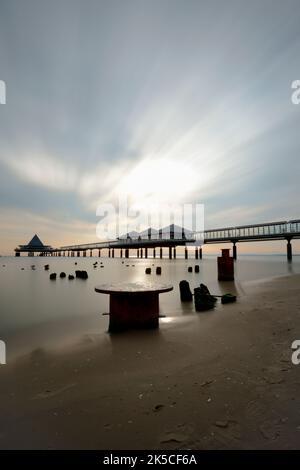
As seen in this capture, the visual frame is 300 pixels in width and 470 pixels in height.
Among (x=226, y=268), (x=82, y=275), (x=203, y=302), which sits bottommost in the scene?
(x=82, y=275)

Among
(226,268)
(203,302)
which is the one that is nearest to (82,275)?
(226,268)

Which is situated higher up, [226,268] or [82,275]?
[226,268]

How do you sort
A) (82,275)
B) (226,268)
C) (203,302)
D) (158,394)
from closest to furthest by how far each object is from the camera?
(158,394) < (203,302) < (226,268) < (82,275)

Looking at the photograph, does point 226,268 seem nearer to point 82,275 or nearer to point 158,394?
point 82,275

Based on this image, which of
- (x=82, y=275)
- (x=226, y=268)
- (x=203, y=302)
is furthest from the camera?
(x=82, y=275)

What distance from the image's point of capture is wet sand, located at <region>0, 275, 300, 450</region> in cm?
230

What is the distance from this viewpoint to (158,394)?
307 cm

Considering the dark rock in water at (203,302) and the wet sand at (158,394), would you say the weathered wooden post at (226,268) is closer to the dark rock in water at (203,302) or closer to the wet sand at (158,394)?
the dark rock in water at (203,302)

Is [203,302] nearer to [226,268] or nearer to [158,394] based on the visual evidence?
[158,394]

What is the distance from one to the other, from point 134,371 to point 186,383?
91 cm

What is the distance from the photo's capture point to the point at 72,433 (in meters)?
2.42

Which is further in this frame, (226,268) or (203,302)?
(226,268)

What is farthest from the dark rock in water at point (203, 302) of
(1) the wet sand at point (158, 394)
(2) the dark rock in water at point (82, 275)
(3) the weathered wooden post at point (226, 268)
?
(2) the dark rock in water at point (82, 275)
